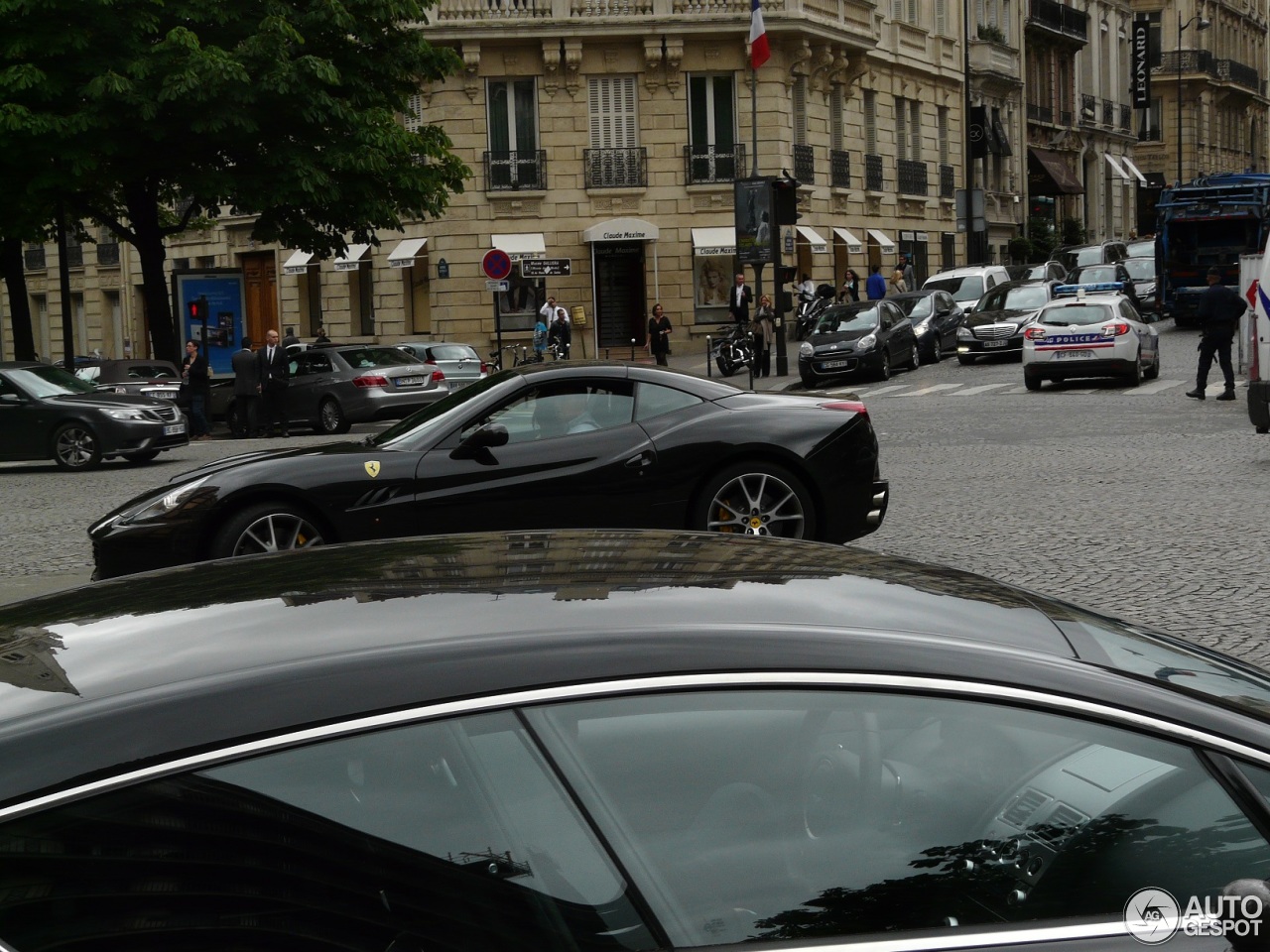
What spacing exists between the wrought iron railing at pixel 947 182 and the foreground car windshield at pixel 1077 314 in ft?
88.7

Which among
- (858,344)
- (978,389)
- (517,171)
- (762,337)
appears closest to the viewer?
(978,389)

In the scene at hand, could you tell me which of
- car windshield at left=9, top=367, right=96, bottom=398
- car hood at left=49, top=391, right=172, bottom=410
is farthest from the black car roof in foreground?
car windshield at left=9, top=367, right=96, bottom=398

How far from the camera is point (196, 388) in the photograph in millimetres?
27312

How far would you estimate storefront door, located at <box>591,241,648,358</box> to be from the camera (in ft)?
140

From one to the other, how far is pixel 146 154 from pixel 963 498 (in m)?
19.8

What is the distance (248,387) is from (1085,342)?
13.7 meters

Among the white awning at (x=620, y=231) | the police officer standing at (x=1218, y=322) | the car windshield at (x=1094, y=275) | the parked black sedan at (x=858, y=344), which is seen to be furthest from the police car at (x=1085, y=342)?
the white awning at (x=620, y=231)

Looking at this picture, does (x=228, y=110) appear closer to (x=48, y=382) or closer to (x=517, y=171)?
(x=48, y=382)

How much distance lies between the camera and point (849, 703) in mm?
2092

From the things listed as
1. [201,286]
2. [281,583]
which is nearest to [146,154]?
[201,286]

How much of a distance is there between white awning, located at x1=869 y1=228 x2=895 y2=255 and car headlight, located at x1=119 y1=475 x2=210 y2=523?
40.5 meters

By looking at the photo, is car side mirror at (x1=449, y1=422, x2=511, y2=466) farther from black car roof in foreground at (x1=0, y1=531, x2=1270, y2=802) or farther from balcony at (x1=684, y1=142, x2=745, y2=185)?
balcony at (x1=684, y1=142, x2=745, y2=185)

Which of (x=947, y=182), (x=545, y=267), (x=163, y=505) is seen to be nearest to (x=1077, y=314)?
(x=545, y=267)

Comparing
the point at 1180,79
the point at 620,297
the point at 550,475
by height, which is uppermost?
the point at 1180,79
